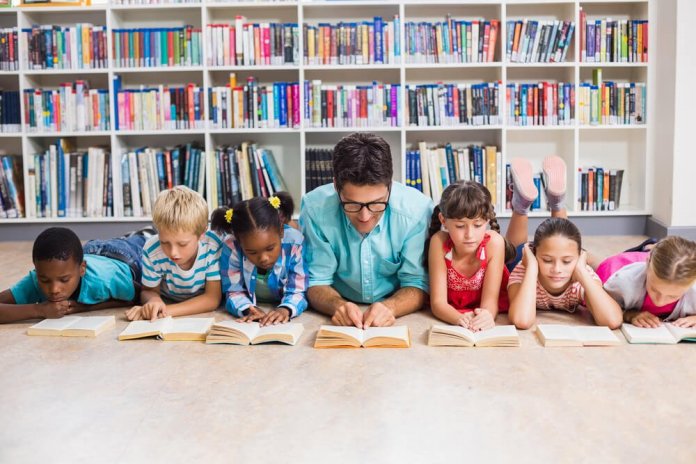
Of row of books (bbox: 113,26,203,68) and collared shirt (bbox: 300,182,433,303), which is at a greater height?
row of books (bbox: 113,26,203,68)

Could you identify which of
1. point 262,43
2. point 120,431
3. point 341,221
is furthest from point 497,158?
point 120,431

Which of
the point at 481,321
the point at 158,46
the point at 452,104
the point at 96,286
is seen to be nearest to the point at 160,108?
the point at 158,46

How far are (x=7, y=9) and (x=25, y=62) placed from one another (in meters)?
0.33

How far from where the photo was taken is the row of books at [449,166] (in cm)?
494

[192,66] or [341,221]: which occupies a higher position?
[192,66]

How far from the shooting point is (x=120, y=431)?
6.09ft

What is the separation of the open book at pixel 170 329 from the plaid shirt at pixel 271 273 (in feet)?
0.58

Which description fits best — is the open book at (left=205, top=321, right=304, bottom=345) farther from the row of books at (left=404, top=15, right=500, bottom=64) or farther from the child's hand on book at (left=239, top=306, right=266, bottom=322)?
the row of books at (left=404, top=15, right=500, bottom=64)

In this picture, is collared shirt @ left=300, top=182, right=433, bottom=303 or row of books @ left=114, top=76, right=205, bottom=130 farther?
row of books @ left=114, top=76, right=205, bottom=130

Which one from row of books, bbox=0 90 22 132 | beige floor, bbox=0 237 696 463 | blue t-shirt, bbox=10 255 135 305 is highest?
row of books, bbox=0 90 22 132

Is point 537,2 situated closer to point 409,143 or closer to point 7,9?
point 409,143

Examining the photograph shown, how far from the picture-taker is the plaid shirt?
2.82 metres

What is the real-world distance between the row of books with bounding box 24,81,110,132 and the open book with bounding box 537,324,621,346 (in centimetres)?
327

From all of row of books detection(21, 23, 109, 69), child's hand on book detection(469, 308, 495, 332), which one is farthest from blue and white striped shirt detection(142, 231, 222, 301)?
row of books detection(21, 23, 109, 69)
